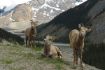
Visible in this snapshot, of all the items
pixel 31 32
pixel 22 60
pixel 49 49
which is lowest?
pixel 22 60

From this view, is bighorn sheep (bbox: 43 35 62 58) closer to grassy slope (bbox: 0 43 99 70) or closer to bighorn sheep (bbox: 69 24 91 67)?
grassy slope (bbox: 0 43 99 70)

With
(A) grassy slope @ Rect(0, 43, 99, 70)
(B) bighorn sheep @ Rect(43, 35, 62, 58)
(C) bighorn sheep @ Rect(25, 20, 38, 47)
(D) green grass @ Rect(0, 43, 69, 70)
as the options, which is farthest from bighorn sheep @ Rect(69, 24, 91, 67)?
(C) bighorn sheep @ Rect(25, 20, 38, 47)

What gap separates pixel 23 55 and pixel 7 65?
5.97m

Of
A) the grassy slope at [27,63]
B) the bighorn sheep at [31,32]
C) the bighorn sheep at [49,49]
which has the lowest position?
the grassy slope at [27,63]

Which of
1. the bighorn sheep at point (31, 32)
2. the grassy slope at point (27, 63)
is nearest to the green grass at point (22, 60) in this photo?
Result: the grassy slope at point (27, 63)

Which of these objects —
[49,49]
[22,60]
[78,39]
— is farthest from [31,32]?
[22,60]

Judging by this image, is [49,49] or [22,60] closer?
[22,60]

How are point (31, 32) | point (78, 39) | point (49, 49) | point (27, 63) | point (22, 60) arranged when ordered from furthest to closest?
point (31, 32) → point (49, 49) → point (78, 39) → point (22, 60) → point (27, 63)

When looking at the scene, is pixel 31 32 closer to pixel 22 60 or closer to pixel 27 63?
pixel 22 60

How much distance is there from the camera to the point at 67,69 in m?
36.2

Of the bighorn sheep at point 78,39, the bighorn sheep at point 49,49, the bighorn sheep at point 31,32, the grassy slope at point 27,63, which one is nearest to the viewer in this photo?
the grassy slope at point 27,63

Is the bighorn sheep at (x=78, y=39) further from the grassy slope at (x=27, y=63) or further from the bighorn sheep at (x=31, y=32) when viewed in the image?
the bighorn sheep at (x=31, y=32)

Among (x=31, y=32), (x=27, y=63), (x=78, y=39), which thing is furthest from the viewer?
(x=31, y=32)

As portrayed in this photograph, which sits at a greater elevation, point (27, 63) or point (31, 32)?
point (31, 32)
